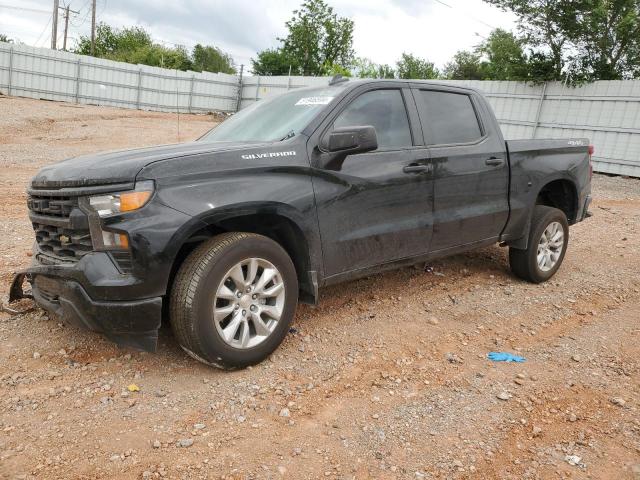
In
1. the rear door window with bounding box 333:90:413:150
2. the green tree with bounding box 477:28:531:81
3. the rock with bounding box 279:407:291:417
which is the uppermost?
the green tree with bounding box 477:28:531:81

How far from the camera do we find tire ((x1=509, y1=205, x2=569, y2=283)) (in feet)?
16.7

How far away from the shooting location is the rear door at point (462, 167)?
423cm

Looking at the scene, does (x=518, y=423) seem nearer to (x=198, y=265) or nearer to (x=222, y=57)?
(x=198, y=265)

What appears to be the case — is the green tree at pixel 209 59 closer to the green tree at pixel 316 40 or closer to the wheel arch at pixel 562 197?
the green tree at pixel 316 40

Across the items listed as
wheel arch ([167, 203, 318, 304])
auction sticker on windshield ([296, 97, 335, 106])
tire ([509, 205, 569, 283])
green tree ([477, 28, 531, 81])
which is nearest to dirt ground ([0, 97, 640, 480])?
tire ([509, 205, 569, 283])

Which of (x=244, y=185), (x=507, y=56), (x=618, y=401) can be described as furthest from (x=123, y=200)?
(x=507, y=56)

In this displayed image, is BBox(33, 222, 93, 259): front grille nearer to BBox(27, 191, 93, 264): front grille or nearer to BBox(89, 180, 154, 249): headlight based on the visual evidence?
BBox(27, 191, 93, 264): front grille

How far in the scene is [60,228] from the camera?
3059 millimetres

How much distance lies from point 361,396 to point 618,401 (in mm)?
1537

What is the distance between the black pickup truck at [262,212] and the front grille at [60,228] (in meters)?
0.01

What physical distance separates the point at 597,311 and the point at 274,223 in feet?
10.2

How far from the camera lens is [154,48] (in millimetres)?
50000

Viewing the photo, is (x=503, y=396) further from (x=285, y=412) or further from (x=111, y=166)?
(x=111, y=166)

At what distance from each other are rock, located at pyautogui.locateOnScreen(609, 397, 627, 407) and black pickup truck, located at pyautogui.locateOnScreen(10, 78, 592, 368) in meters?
1.64
